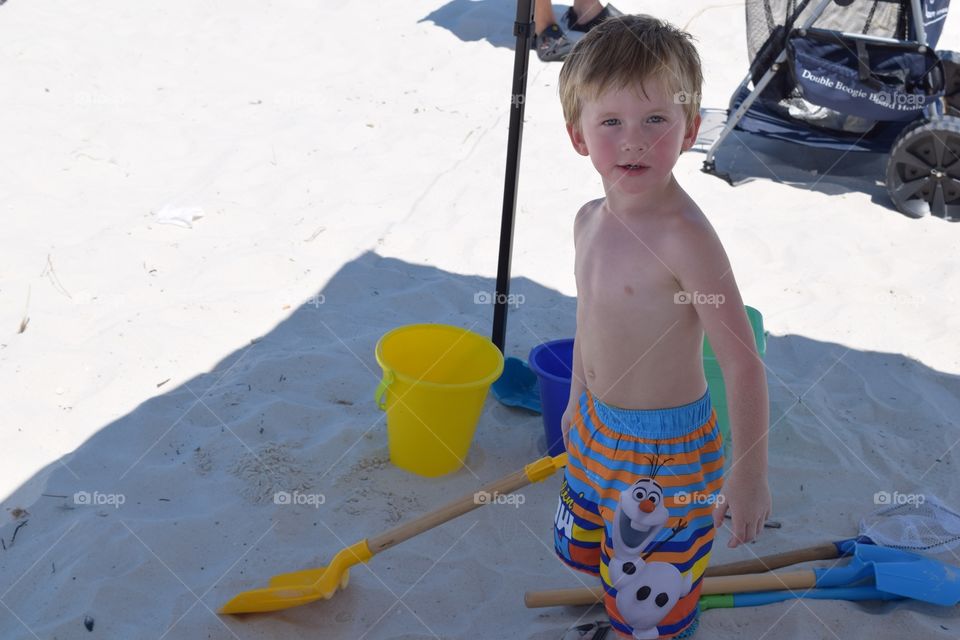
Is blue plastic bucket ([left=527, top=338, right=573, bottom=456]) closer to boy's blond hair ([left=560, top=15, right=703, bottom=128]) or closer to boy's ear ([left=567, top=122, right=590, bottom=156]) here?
boy's ear ([left=567, top=122, right=590, bottom=156])

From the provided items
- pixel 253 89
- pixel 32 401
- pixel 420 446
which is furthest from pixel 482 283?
pixel 253 89

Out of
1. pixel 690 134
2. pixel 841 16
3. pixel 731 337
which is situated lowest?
pixel 841 16

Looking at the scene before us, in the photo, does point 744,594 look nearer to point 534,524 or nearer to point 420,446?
point 534,524

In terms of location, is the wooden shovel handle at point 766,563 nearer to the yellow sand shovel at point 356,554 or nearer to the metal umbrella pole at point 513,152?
the yellow sand shovel at point 356,554

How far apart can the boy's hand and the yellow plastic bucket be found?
1036 mm

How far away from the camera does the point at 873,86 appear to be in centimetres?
447

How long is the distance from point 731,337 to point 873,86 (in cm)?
342

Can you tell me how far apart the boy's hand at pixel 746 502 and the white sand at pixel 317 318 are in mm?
664

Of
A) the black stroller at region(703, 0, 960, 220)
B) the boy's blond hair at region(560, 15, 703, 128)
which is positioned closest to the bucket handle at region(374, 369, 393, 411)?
the boy's blond hair at region(560, 15, 703, 128)

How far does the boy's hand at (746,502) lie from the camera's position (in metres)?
1.65

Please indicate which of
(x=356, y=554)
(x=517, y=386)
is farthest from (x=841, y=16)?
(x=356, y=554)

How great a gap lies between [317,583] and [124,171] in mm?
3111

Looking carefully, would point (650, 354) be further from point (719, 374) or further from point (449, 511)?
point (719, 374)

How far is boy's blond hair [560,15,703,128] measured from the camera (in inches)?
64.7
